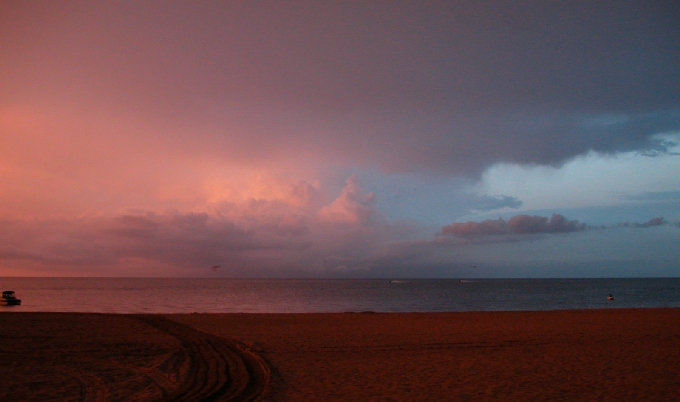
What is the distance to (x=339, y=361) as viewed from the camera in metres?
14.3

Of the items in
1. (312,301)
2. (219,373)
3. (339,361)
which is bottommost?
(312,301)

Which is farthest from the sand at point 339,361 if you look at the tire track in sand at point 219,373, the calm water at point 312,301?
the calm water at point 312,301

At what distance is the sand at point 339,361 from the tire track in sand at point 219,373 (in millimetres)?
46

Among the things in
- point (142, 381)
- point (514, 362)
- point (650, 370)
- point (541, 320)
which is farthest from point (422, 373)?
point (541, 320)

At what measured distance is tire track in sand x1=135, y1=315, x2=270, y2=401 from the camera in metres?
10.1

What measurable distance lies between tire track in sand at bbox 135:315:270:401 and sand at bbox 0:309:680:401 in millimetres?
46

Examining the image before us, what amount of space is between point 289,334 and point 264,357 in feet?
19.2

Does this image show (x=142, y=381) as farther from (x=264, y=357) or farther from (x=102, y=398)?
(x=264, y=357)

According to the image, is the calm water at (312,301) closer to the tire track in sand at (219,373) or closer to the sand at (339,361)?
the sand at (339,361)

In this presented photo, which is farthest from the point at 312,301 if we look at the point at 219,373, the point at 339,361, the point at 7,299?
the point at 219,373

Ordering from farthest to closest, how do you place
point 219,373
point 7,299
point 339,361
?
point 7,299 → point 339,361 → point 219,373

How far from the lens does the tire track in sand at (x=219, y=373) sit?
10.1m

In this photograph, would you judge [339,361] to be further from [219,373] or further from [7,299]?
[7,299]

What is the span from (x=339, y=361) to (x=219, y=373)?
155 inches
